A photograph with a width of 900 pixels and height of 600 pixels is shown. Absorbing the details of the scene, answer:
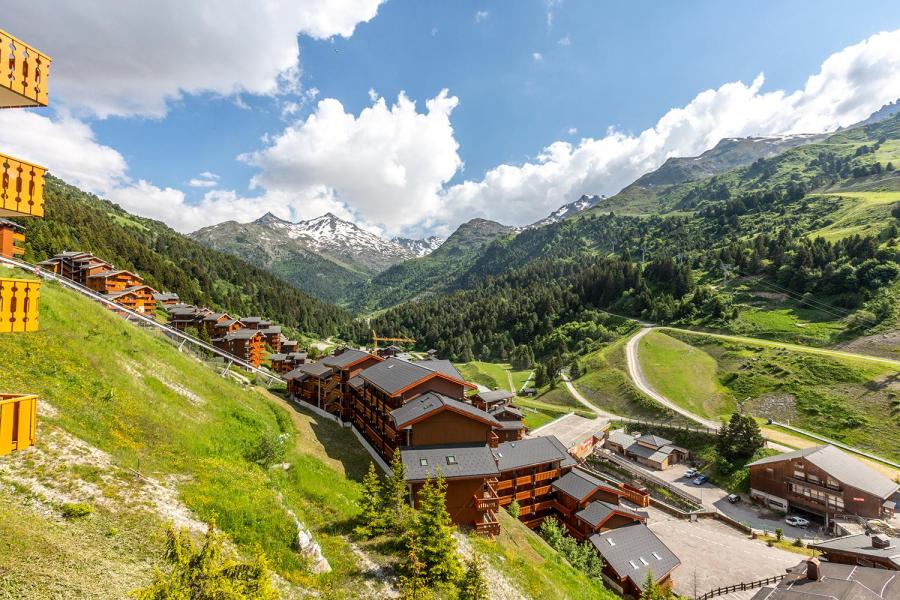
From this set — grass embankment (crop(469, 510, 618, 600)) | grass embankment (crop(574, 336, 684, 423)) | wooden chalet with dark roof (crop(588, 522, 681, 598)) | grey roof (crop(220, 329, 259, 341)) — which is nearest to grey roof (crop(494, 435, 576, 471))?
wooden chalet with dark roof (crop(588, 522, 681, 598))

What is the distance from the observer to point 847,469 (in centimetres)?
5409

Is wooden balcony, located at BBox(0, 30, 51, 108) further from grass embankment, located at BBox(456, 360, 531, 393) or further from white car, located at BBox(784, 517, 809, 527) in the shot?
grass embankment, located at BBox(456, 360, 531, 393)

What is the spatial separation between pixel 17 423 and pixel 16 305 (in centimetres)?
255

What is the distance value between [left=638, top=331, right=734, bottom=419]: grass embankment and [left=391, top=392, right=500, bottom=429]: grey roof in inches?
2662

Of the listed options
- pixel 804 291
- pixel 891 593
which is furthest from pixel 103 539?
pixel 804 291

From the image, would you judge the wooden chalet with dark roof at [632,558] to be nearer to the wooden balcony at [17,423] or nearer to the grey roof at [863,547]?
the grey roof at [863,547]

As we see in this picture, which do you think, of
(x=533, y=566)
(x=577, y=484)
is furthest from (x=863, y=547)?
(x=533, y=566)

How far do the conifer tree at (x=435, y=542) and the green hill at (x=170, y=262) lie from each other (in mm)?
112005

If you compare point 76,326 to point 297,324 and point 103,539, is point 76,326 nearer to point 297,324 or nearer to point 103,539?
point 103,539

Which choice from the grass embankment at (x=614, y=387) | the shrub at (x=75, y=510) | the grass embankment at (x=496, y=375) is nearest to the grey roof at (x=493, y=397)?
the grass embankment at (x=614, y=387)

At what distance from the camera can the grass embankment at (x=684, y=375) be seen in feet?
276

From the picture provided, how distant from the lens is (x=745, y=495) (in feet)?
202

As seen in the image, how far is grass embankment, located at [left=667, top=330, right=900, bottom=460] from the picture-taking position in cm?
6538

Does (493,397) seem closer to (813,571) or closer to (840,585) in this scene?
(813,571)
